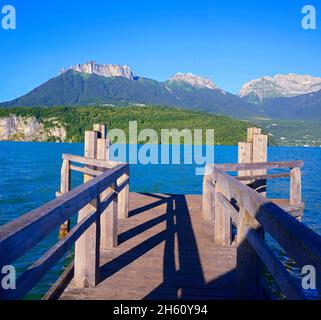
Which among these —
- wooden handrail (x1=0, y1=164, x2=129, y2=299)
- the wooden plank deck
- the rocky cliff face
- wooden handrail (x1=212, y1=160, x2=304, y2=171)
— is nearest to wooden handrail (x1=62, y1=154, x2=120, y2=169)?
the wooden plank deck

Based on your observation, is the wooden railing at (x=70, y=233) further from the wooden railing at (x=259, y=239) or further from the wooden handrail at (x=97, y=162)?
the wooden railing at (x=259, y=239)

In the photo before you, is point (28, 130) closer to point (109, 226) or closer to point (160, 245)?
point (160, 245)

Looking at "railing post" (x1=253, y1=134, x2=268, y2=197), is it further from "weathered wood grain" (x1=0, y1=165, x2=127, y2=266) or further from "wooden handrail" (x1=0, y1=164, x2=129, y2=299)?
"weathered wood grain" (x1=0, y1=165, x2=127, y2=266)

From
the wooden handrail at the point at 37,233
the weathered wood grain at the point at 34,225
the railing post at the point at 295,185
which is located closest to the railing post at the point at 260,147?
the railing post at the point at 295,185

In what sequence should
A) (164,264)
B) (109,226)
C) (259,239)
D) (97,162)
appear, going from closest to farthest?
(259,239) → (164,264) → (109,226) → (97,162)

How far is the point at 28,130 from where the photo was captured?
15975 cm

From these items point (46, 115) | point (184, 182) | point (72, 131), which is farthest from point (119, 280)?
point (46, 115)

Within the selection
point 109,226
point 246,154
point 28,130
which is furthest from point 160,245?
point 28,130

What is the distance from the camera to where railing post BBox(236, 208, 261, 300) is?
3.46 meters

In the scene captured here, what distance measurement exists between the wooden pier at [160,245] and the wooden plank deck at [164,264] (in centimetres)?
1

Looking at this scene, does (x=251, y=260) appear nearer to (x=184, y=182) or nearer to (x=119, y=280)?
(x=119, y=280)

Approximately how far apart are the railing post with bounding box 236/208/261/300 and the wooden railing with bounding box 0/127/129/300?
1390 mm

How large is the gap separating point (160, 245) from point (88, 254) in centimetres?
215
